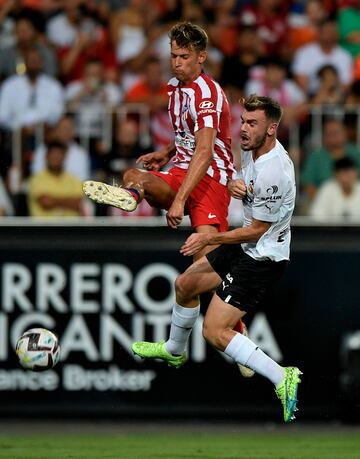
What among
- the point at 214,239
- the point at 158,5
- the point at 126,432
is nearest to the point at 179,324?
the point at 214,239

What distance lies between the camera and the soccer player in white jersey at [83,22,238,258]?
10.7 m

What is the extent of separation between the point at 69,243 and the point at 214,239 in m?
3.88

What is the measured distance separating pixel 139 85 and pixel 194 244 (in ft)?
20.7

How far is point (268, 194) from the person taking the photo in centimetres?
1056

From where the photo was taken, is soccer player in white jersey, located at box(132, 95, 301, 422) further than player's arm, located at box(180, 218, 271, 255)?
Yes

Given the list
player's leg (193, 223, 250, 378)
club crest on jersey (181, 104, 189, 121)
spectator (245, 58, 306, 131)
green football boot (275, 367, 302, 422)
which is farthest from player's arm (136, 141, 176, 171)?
spectator (245, 58, 306, 131)

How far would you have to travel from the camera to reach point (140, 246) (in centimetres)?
1416

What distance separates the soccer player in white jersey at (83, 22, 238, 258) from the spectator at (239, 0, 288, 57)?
5.97 metres

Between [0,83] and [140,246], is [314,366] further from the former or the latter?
[0,83]

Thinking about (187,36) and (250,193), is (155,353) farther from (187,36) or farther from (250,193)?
(187,36)

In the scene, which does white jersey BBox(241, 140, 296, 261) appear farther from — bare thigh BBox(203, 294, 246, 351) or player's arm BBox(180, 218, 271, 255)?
bare thigh BBox(203, 294, 246, 351)

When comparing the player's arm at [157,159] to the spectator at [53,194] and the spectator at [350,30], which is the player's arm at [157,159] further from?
the spectator at [350,30]

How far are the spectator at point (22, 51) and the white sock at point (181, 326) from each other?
5.99m

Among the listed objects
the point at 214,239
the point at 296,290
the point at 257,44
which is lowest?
the point at 296,290
